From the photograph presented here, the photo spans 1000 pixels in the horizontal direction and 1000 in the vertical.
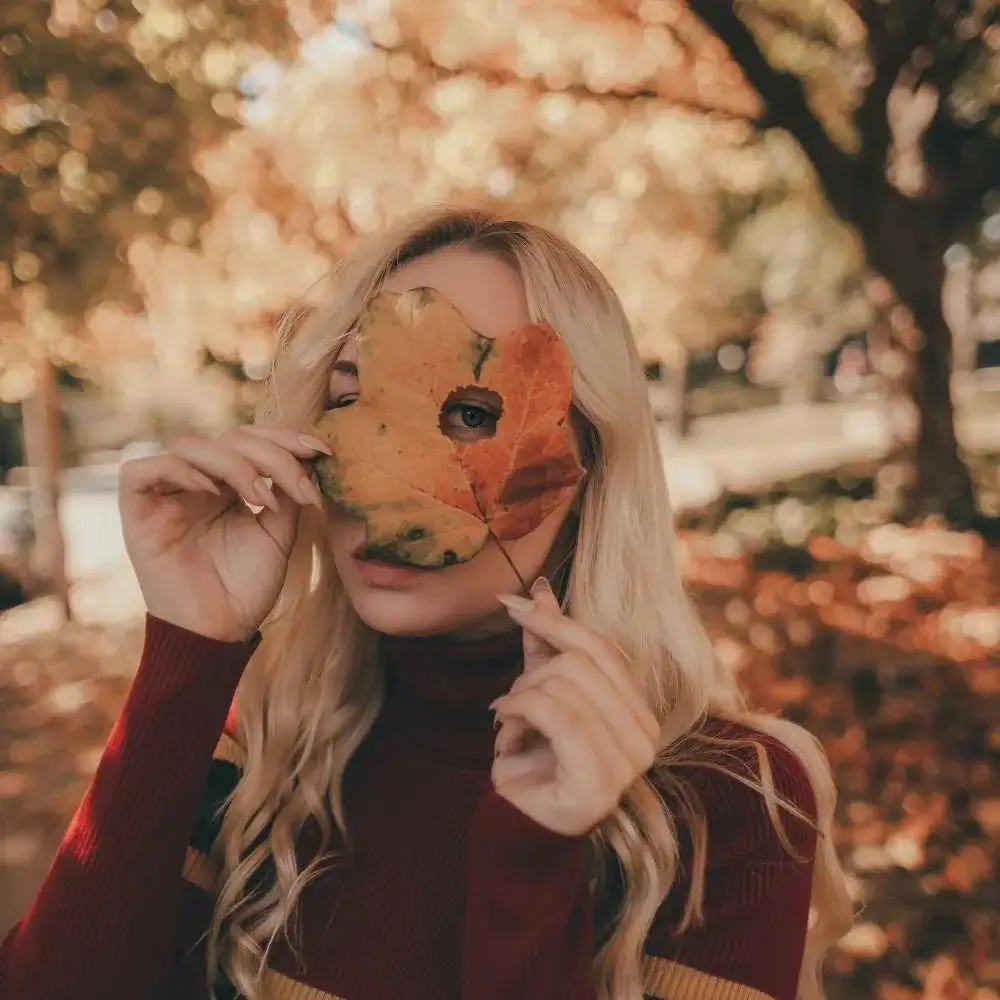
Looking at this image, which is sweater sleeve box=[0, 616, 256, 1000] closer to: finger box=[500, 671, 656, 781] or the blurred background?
finger box=[500, 671, 656, 781]

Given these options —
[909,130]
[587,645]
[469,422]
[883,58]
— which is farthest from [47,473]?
[909,130]

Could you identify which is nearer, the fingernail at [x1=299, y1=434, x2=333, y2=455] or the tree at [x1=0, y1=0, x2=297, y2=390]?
the fingernail at [x1=299, y1=434, x2=333, y2=455]

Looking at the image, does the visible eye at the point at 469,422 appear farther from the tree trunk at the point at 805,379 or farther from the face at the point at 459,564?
the tree trunk at the point at 805,379

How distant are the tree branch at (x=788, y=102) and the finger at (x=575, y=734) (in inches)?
231

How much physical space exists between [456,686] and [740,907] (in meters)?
0.47

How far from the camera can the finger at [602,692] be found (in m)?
0.92

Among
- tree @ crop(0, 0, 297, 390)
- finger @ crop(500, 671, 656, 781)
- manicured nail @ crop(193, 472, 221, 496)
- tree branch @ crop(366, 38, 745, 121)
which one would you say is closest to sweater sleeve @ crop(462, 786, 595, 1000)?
finger @ crop(500, 671, 656, 781)

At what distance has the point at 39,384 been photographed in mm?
5129

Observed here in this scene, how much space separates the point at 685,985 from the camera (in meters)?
1.17

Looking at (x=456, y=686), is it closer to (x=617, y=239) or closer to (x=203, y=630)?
(x=203, y=630)

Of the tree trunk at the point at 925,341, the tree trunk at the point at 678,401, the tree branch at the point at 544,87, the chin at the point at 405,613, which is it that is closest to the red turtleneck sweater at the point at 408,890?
the chin at the point at 405,613

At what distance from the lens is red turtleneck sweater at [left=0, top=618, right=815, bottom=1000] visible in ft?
3.39

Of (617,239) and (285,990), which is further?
(617,239)

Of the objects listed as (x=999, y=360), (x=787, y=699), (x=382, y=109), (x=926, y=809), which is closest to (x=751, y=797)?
(x=926, y=809)
